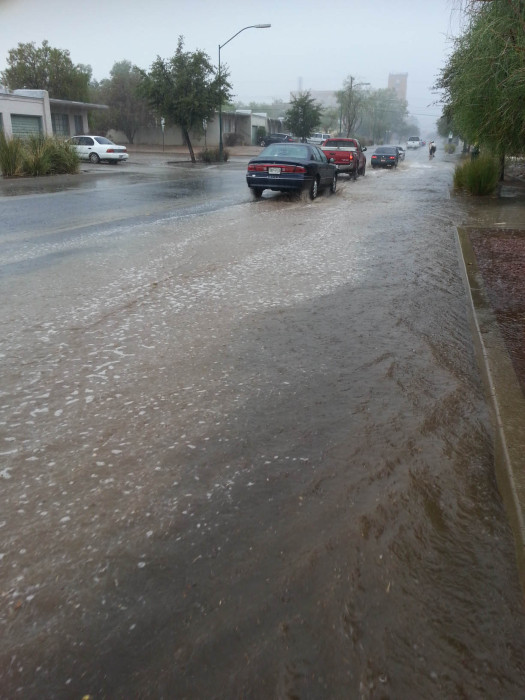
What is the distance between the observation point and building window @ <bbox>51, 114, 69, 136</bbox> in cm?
4696

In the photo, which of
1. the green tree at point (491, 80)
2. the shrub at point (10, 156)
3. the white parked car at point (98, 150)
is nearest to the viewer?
the green tree at point (491, 80)

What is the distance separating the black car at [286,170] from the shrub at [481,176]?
15.7 ft

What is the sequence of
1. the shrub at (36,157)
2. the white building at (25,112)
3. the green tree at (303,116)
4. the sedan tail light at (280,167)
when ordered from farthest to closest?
the green tree at (303,116) < the white building at (25,112) < the shrub at (36,157) < the sedan tail light at (280,167)

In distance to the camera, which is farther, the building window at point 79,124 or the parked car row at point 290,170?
the building window at point 79,124

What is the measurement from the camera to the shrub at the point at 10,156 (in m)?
24.6

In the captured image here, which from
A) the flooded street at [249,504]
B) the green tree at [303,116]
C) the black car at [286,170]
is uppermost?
the green tree at [303,116]

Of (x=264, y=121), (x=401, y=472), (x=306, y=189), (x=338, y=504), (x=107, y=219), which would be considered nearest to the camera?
(x=338, y=504)

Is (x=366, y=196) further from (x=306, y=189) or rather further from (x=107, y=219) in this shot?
(x=107, y=219)

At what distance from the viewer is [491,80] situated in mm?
12297

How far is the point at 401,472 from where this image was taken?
337cm

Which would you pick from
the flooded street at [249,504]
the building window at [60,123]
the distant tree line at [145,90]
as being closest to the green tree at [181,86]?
the distant tree line at [145,90]

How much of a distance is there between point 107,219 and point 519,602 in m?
12.0

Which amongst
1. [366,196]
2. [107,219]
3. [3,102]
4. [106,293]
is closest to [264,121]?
[3,102]

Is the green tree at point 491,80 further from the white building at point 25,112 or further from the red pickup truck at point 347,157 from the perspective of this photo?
the white building at point 25,112
